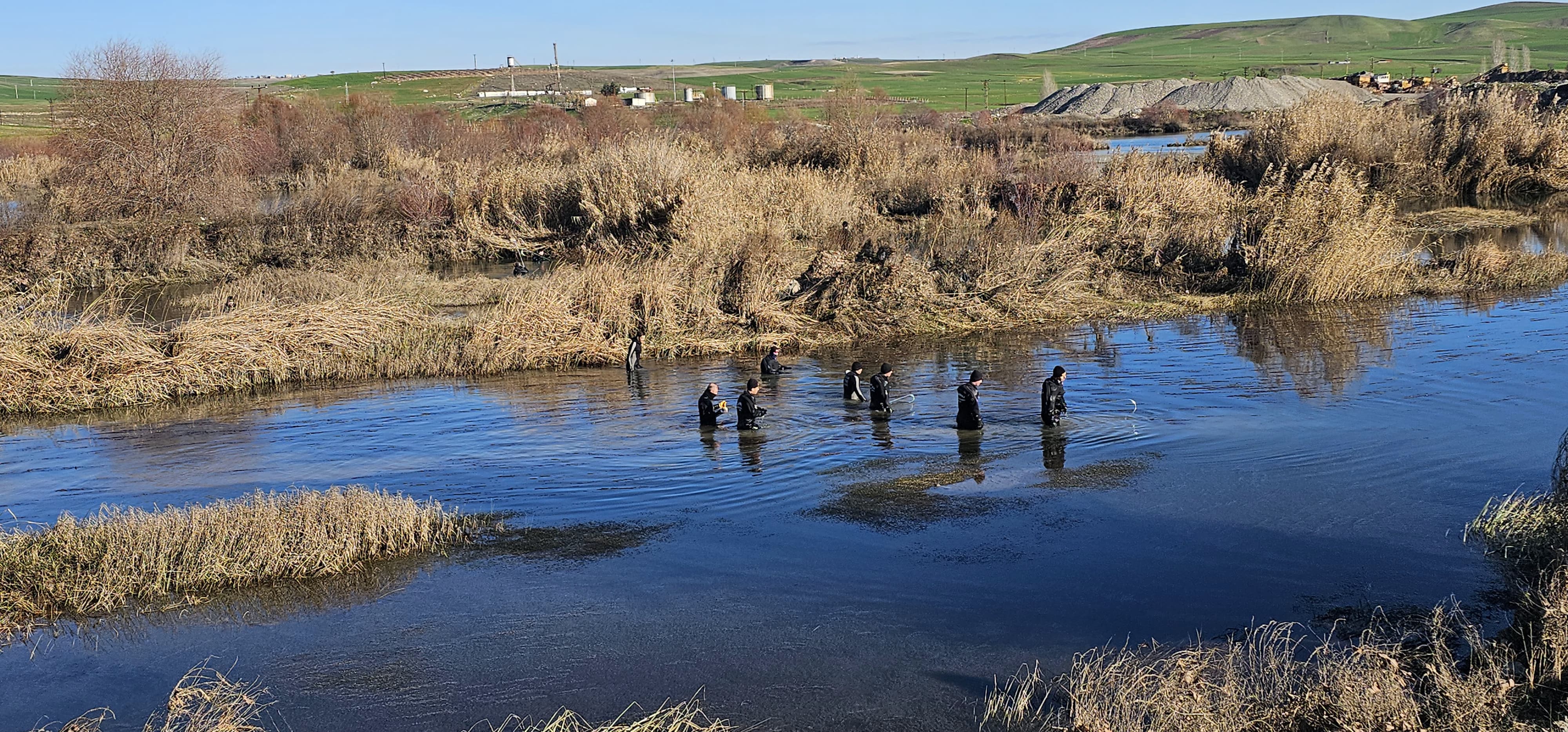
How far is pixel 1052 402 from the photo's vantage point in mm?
17719

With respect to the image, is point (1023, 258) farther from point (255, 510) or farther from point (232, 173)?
point (232, 173)

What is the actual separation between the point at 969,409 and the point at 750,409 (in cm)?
313

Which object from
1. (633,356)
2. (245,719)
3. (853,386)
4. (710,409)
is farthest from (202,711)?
(633,356)

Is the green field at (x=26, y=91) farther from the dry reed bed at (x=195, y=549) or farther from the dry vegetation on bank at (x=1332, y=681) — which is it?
the dry vegetation on bank at (x=1332, y=681)

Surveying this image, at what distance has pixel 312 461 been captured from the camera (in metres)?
17.6

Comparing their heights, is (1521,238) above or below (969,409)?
above

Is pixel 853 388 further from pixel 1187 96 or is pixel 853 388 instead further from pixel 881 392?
pixel 1187 96

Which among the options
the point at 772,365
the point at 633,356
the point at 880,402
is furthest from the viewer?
the point at 633,356

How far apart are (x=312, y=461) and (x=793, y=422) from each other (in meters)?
6.97

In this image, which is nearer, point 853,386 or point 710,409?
point 710,409

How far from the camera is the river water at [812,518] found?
10.9m

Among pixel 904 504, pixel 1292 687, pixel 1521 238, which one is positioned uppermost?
pixel 1521 238

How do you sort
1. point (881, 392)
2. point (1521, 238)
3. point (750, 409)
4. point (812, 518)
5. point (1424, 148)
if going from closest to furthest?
1. point (812, 518)
2. point (750, 409)
3. point (881, 392)
4. point (1521, 238)
5. point (1424, 148)

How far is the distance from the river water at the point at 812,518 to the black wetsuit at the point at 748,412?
33cm
